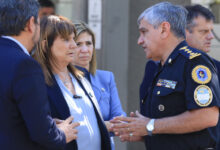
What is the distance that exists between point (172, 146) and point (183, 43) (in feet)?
2.35

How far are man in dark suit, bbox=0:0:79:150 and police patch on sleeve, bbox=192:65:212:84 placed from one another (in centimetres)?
91

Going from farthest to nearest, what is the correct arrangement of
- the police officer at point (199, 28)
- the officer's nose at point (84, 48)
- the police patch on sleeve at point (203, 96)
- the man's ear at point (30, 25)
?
the officer's nose at point (84, 48) → the police officer at point (199, 28) → the police patch on sleeve at point (203, 96) → the man's ear at point (30, 25)

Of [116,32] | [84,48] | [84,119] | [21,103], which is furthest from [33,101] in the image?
[116,32]

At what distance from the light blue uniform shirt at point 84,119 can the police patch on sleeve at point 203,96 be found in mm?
832

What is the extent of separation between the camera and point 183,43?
254cm

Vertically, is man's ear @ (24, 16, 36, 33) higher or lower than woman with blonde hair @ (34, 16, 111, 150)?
higher

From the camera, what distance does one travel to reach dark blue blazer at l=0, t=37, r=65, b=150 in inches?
76.7

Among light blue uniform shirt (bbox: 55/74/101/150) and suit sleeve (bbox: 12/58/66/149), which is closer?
suit sleeve (bbox: 12/58/66/149)

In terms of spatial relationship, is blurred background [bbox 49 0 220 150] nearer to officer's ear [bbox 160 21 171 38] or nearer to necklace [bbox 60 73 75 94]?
necklace [bbox 60 73 75 94]

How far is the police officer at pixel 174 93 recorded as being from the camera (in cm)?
226

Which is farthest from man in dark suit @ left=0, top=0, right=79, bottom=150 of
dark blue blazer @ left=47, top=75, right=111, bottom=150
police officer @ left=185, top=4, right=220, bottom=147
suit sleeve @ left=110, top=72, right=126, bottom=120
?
police officer @ left=185, top=4, right=220, bottom=147

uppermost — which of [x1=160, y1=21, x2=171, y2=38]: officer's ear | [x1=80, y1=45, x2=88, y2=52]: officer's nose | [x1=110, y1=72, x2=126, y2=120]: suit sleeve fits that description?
[x1=160, y1=21, x2=171, y2=38]: officer's ear

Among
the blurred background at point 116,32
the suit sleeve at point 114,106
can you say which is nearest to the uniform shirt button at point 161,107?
the suit sleeve at point 114,106

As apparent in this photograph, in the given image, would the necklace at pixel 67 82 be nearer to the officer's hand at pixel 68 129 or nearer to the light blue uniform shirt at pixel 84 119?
the light blue uniform shirt at pixel 84 119
